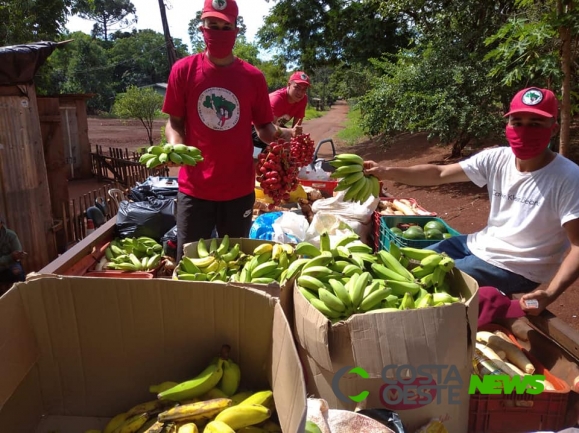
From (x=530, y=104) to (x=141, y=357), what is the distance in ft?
8.66

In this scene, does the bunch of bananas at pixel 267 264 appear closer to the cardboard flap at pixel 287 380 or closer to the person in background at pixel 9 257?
the cardboard flap at pixel 287 380

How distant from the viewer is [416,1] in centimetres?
1285

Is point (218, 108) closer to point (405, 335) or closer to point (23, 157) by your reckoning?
point (405, 335)

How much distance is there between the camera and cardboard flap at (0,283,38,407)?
1.76 m

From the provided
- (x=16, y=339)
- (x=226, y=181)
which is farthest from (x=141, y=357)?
(x=226, y=181)

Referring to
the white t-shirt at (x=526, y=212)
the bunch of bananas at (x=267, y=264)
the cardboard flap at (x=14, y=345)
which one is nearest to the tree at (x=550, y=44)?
the white t-shirt at (x=526, y=212)

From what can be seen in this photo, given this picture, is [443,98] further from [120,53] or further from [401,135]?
[120,53]

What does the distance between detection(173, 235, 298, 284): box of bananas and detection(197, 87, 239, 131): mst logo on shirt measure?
90 centimetres

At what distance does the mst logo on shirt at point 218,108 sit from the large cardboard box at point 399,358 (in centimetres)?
184

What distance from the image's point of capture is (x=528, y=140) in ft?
9.84

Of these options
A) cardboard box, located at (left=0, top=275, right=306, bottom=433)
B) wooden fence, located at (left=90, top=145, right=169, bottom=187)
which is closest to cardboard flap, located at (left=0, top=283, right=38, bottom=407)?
cardboard box, located at (left=0, top=275, right=306, bottom=433)

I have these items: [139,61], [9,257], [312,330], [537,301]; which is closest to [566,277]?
[537,301]

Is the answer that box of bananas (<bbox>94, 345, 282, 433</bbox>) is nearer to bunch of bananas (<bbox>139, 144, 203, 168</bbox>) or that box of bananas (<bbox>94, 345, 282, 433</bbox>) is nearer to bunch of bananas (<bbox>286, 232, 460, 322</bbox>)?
bunch of bananas (<bbox>286, 232, 460, 322</bbox>)

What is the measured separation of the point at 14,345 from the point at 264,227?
3198mm
